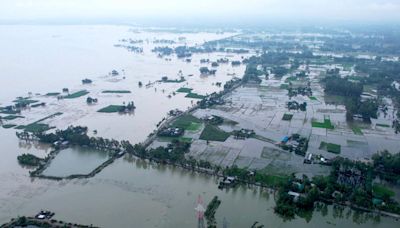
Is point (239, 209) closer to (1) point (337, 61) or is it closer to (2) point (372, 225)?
(2) point (372, 225)

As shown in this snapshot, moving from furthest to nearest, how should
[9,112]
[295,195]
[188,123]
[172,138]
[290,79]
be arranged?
[290,79], [9,112], [188,123], [172,138], [295,195]

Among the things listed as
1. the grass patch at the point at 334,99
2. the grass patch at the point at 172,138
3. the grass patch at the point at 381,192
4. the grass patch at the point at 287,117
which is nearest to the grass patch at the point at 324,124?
the grass patch at the point at 287,117

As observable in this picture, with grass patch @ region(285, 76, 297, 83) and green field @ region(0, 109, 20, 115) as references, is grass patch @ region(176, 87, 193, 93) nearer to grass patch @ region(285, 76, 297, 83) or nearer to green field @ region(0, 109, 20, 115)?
grass patch @ region(285, 76, 297, 83)

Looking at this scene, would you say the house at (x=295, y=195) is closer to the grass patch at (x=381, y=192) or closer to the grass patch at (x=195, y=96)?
the grass patch at (x=381, y=192)

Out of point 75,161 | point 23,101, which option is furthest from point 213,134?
point 23,101

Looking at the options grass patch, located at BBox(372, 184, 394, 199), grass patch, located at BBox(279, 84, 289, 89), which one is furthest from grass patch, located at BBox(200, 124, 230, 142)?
grass patch, located at BBox(279, 84, 289, 89)

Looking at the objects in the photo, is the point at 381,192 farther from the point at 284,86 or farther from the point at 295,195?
the point at 284,86

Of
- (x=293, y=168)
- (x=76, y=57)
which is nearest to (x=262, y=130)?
(x=293, y=168)
